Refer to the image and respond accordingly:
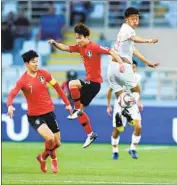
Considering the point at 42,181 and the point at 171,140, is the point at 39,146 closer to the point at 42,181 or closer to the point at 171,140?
the point at 171,140

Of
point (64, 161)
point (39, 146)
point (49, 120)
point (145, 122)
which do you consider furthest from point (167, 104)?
point (49, 120)

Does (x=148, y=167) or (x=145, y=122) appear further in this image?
(x=145, y=122)

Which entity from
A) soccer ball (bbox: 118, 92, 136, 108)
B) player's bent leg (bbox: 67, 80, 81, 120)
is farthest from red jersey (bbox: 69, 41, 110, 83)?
soccer ball (bbox: 118, 92, 136, 108)

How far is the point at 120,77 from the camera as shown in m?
18.8

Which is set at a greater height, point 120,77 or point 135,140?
point 120,77

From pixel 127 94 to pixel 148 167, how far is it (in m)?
1.44

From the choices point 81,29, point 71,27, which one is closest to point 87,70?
point 81,29

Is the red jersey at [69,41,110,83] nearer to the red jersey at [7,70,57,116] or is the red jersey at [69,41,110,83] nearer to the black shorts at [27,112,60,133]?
the red jersey at [7,70,57,116]

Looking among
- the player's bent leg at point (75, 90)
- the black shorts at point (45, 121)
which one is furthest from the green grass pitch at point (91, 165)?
the player's bent leg at point (75, 90)

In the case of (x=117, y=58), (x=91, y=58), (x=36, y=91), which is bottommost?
(x=36, y=91)

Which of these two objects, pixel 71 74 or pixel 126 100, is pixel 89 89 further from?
pixel 71 74

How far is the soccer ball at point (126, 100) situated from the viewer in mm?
18703

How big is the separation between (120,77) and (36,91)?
2.05 m

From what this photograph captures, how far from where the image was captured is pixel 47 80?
17.4 meters
